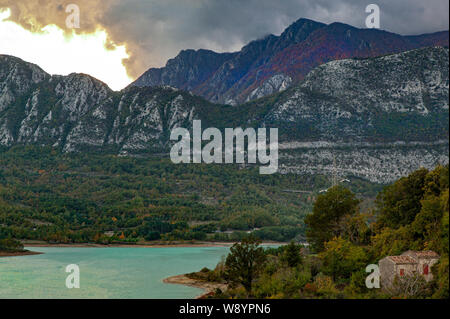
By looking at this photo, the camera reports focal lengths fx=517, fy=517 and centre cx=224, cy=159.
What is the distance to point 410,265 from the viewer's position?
91.5ft

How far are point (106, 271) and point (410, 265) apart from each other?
39.8 m

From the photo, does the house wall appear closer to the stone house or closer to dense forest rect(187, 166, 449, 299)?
the stone house

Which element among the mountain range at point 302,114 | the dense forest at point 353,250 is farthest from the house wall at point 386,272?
the mountain range at point 302,114

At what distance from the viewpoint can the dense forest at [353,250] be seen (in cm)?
2719

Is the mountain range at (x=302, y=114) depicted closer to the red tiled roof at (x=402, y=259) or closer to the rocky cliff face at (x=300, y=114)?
the rocky cliff face at (x=300, y=114)

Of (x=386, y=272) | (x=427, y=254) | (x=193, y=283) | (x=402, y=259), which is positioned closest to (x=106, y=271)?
(x=193, y=283)

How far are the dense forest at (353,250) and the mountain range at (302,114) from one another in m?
26.1

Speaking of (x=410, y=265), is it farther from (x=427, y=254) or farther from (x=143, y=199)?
(x=143, y=199)

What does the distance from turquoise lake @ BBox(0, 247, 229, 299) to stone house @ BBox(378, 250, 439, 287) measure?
A: 59.4 ft

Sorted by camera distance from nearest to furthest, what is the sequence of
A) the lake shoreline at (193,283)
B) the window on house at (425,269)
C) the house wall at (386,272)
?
the window on house at (425,269) → the house wall at (386,272) → the lake shoreline at (193,283)

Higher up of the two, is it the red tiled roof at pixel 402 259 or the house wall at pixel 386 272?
the red tiled roof at pixel 402 259

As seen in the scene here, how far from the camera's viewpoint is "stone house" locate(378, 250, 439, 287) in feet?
90.8

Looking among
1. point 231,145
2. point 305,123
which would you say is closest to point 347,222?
point 305,123

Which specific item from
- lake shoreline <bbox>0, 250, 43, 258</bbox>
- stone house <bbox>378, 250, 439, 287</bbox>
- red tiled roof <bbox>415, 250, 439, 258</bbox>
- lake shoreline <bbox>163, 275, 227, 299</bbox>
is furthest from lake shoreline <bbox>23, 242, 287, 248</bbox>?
red tiled roof <bbox>415, 250, 439, 258</bbox>
